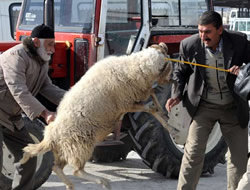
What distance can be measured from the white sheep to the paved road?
1.77 meters

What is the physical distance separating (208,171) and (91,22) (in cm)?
242

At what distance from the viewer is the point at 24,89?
4.35 m

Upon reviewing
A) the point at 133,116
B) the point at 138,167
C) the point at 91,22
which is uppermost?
the point at 91,22

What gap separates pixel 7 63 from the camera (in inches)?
176

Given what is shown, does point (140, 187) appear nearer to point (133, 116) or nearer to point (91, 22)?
point (133, 116)

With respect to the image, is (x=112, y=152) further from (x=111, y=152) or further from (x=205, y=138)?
(x=205, y=138)

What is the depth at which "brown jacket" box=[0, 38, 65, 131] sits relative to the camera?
14.3 feet

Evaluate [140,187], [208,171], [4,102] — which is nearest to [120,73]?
[4,102]

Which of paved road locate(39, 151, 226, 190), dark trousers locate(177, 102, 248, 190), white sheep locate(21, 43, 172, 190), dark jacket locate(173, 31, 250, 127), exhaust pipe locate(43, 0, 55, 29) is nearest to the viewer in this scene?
white sheep locate(21, 43, 172, 190)

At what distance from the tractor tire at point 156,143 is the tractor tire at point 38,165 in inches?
44.5

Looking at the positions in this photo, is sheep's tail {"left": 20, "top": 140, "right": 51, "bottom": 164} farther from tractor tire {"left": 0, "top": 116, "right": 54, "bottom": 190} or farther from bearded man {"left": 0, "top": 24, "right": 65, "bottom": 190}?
tractor tire {"left": 0, "top": 116, "right": 54, "bottom": 190}

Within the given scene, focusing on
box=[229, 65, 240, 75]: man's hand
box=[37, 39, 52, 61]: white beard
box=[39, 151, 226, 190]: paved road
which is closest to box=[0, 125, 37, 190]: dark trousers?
box=[37, 39, 52, 61]: white beard

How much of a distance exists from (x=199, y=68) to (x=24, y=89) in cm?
158

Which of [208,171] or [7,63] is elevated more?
[7,63]
